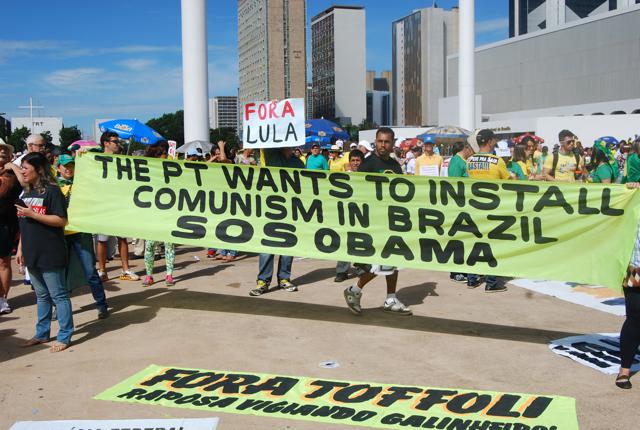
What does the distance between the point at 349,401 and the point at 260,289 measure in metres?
→ 3.86

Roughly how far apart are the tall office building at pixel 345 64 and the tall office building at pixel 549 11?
7072 centimetres

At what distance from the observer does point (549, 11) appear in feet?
336

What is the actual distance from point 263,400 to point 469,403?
153cm

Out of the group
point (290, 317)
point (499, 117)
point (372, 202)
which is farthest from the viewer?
point (499, 117)

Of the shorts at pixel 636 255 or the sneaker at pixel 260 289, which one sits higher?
the shorts at pixel 636 255

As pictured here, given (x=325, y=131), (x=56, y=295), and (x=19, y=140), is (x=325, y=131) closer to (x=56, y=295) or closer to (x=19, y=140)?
(x=56, y=295)

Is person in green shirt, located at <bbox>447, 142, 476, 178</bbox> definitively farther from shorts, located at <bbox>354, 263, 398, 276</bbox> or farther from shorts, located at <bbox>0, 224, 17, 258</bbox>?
shorts, located at <bbox>0, 224, 17, 258</bbox>

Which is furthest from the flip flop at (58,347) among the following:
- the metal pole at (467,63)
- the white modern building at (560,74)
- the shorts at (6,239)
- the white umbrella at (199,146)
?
the white modern building at (560,74)

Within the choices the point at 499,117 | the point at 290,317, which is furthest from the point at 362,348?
the point at 499,117

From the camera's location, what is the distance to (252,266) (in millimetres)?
10938

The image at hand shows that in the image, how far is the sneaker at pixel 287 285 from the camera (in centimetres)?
884

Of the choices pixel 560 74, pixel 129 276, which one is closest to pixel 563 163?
pixel 129 276

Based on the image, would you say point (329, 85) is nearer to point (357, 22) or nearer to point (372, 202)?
point (357, 22)

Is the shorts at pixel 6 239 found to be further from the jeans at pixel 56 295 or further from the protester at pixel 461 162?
the protester at pixel 461 162
